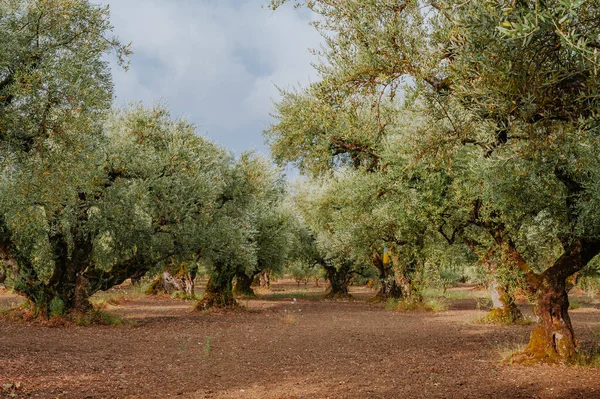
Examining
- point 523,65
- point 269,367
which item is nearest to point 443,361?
point 269,367

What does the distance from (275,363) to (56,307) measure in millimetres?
11122

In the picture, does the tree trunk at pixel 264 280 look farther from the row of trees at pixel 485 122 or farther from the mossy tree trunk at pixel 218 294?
the row of trees at pixel 485 122

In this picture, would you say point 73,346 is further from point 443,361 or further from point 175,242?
point 443,361

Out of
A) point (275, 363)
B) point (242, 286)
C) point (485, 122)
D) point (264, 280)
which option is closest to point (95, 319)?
point (275, 363)

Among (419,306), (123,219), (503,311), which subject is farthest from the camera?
(419,306)

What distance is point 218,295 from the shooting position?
Answer: 30719mm

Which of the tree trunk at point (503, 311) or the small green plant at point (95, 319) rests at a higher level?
the small green plant at point (95, 319)

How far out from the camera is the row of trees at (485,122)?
6.63 m

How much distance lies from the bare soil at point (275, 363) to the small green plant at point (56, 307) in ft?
2.77

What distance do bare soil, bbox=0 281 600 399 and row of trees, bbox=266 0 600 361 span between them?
2635 mm

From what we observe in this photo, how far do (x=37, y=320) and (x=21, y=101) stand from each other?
42.2 feet

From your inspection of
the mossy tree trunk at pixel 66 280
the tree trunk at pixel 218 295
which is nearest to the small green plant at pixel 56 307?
the mossy tree trunk at pixel 66 280

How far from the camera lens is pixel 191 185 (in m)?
20.8

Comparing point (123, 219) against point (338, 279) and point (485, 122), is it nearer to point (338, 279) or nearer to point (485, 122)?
point (485, 122)
